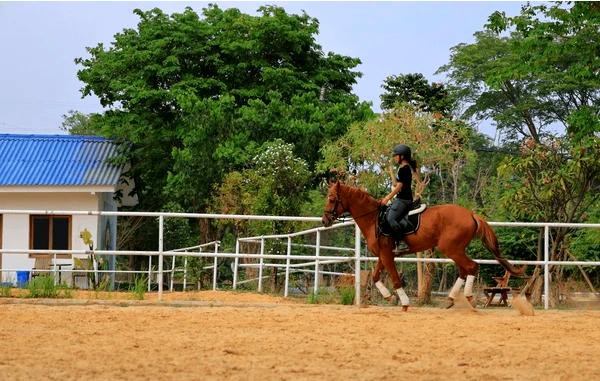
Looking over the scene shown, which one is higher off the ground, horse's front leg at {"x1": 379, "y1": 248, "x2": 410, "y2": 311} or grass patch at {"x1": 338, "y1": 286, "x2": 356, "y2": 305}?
horse's front leg at {"x1": 379, "y1": 248, "x2": 410, "y2": 311}

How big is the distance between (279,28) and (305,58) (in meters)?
1.80

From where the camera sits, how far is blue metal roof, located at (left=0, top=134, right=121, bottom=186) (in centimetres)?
2761

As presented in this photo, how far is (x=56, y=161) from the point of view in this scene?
95.3ft

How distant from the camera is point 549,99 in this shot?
45969 millimetres

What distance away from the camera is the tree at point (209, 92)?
3066 centimetres

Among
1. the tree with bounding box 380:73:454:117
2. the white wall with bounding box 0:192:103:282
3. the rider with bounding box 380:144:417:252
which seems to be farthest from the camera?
the tree with bounding box 380:73:454:117

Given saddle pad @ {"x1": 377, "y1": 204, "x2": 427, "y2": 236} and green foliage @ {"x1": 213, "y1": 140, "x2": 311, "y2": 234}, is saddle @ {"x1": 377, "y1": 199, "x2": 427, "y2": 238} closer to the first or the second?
saddle pad @ {"x1": 377, "y1": 204, "x2": 427, "y2": 236}

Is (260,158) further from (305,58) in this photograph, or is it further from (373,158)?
(305,58)

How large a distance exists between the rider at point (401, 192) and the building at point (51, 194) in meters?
14.0

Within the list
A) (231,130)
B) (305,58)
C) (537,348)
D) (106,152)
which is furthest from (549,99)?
(537,348)

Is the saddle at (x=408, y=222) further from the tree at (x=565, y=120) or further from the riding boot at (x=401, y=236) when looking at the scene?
the tree at (x=565, y=120)

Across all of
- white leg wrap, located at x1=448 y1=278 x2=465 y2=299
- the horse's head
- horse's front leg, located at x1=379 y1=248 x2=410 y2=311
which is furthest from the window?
white leg wrap, located at x1=448 y1=278 x2=465 y2=299

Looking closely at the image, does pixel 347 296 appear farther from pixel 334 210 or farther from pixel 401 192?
pixel 401 192

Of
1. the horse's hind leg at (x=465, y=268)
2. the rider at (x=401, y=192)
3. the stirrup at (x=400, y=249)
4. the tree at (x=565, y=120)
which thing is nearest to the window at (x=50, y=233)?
the tree at (x=565, y=120)
